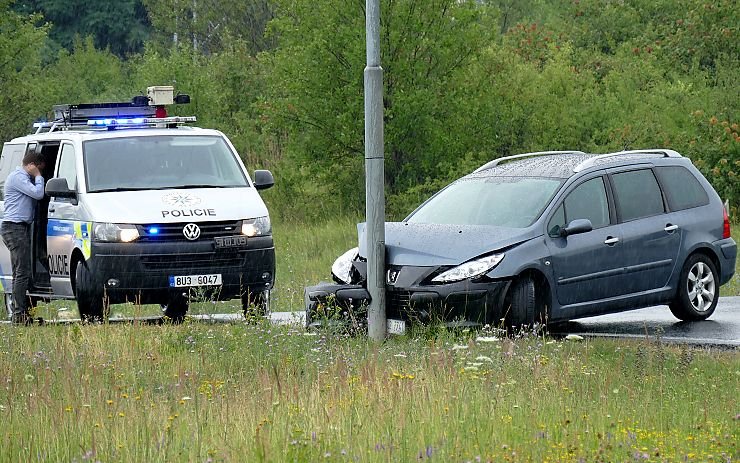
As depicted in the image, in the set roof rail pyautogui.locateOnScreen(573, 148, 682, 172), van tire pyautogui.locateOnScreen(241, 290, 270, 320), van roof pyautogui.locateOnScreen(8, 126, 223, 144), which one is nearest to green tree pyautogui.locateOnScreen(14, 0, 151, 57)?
van roof pyautogui.locateOnScreen(8, 126, 223, 144)

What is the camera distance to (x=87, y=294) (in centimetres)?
1330

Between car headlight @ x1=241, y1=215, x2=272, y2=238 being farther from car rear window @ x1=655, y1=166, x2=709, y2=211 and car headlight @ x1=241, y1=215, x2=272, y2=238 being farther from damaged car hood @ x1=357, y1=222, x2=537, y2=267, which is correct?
car rear window @ x1=655, y1=166, x2=709, y2=211

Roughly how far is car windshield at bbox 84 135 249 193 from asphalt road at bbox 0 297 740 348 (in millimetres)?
1397

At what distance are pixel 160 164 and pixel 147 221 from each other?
3.94 ft

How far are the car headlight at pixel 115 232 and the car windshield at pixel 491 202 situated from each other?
2.63 m

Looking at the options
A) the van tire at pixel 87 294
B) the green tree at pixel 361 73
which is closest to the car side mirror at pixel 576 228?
Result: the van tire at pixel 87 294

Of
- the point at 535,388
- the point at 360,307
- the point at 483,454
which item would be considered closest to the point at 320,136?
the point at 360,307

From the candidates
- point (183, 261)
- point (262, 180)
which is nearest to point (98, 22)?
point (262, 180)

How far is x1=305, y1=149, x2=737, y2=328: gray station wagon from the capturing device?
37.6ft

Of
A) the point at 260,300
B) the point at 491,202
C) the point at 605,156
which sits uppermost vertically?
the point at 605,156

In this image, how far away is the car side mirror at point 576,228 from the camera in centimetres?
1192

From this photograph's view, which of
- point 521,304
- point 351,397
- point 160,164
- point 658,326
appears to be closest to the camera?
point 351,397

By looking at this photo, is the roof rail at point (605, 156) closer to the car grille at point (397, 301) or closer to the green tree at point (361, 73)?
the car grille at point (397, 301)

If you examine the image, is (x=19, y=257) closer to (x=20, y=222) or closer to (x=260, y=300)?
(x=20, y=222)
